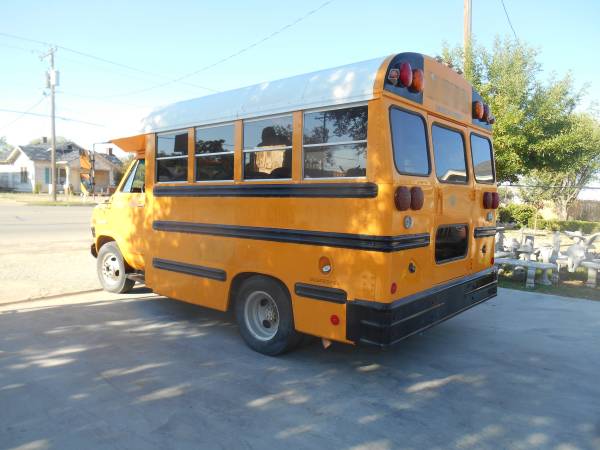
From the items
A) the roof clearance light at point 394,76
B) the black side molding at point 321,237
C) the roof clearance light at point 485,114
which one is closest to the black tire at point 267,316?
the black side molding at point 321,237

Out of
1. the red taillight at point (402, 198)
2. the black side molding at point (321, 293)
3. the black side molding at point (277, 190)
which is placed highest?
the black side molding at point (277, 190)

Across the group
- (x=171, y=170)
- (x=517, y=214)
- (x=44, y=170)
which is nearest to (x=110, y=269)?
(x=171, y=170)

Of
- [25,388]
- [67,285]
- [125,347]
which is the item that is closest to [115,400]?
[25,388]

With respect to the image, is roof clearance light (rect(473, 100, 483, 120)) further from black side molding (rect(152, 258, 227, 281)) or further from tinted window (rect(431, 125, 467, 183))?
black side molding (rect(152, 258, 227, 281))

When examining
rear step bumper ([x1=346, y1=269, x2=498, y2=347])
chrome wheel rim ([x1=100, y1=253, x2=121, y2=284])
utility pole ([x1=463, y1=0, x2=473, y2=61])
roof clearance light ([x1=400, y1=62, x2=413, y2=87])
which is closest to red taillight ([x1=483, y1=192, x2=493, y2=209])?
rear step bumper ([x1=346, y1=269, x2=498, y2=347])

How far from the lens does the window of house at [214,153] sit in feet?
16.2

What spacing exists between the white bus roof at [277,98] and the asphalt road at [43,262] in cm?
339

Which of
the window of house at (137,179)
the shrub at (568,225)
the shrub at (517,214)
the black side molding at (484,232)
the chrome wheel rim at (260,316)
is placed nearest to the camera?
the chrome wheel rim at (260,316)

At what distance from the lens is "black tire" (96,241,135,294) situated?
270 inches

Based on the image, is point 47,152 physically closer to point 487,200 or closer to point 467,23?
point 467,23

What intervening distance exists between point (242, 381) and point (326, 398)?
0.78 m

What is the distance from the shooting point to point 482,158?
548cm

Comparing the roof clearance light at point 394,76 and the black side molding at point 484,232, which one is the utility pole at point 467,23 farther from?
the roof clearance light at point 394,76

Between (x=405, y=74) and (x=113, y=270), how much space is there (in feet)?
17.5
